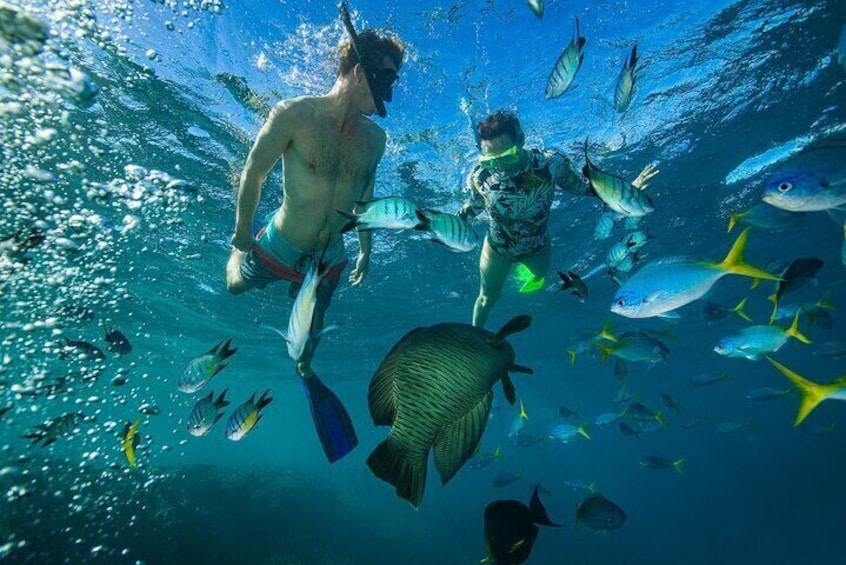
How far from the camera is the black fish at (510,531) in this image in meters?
2.57

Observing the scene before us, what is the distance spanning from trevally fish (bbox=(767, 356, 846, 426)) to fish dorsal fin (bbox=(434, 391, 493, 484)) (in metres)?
3.58

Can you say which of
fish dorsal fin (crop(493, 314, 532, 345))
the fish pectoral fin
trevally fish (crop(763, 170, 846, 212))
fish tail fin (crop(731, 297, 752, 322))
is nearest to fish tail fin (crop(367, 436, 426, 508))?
the fish pectoral fin

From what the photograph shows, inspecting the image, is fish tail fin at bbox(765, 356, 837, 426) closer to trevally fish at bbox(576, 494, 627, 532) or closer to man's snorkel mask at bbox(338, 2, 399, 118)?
trevally fish at bbox(576, 494, 627, 532)

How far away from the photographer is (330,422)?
13.4 feet

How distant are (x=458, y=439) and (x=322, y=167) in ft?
11.6

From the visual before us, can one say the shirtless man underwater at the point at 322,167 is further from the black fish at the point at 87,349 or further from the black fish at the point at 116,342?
the black fish at the point at 87,349

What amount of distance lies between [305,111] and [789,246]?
80.8ft

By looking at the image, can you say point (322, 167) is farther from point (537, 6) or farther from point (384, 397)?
point (384, 397)

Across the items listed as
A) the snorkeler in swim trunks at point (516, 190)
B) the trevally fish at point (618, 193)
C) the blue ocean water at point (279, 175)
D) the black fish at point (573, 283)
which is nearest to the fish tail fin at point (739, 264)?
the trevally fish at point (618, 193)

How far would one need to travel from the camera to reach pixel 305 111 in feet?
12.9

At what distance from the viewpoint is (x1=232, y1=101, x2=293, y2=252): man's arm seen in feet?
12.6

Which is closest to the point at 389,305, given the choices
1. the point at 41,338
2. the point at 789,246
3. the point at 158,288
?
the point at 158,288

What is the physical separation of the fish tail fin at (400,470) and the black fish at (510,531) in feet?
5.63

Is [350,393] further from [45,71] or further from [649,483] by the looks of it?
[649,483]
